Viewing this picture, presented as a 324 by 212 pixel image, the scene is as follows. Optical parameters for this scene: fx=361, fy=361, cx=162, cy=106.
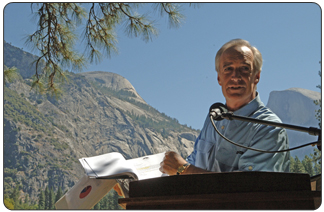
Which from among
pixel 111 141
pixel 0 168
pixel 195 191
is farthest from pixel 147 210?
pixel 111 141

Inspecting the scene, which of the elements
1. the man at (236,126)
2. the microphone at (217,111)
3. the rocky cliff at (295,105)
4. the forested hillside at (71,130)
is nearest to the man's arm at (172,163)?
the man at (236,126)

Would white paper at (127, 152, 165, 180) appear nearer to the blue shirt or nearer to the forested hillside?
the blue shirt

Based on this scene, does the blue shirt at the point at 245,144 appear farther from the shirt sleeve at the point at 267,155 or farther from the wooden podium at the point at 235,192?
the wooden podium at the point at 235,192

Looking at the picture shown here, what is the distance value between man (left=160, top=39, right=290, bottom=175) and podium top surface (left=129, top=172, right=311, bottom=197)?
1.46 ft

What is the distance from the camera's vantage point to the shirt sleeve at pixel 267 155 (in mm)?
1134

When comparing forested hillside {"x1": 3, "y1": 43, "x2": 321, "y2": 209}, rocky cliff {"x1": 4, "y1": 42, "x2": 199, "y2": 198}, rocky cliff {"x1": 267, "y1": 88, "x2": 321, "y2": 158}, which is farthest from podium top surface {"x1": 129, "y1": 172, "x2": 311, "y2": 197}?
rocky cliff {"x1": 4, "y1": 42, "x2": 199, "y2": 198}

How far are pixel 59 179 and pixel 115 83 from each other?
38924 millimetres

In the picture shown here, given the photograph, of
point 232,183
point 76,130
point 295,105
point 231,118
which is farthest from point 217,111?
point 76,130

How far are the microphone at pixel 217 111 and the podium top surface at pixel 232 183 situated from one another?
0.68 feet

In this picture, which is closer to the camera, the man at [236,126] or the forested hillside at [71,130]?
the man at [236,126]

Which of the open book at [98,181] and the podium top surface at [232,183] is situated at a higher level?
the podium top surface at [232,183]

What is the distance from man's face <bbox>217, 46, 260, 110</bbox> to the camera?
55.6 inches

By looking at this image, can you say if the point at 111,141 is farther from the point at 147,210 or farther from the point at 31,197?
the point at 147,210

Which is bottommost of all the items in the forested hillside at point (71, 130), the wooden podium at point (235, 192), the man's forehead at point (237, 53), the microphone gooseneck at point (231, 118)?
the forested hillside at point (71, 130)
